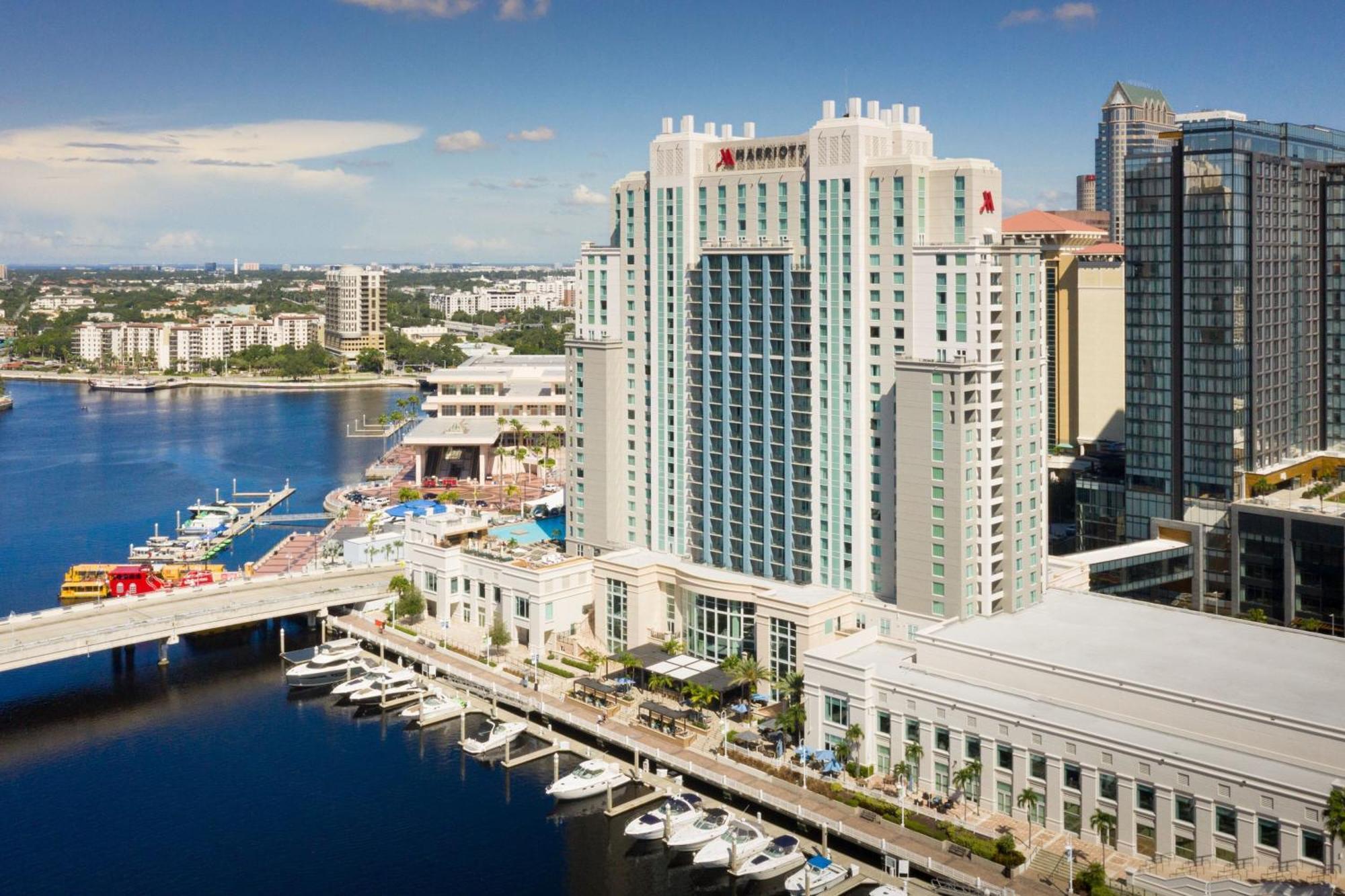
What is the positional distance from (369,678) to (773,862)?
93.2ft

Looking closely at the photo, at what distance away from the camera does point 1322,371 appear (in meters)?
81.6

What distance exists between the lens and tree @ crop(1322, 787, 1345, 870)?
39.4 metres

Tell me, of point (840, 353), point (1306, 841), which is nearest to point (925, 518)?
point (840, 353)

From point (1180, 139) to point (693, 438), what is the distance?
32959 mm

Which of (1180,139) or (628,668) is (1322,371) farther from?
(628,668)

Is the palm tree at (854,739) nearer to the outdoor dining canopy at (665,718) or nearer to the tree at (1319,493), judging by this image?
the outdoor dining canopy at (665,718)

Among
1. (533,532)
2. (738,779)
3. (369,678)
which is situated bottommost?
(738,779)

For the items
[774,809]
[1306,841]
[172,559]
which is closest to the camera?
[1306,841]

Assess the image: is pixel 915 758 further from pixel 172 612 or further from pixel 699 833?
pixel 172 612

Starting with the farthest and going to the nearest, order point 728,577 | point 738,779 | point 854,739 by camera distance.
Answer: point 728,577, point 738,779, point 854,739

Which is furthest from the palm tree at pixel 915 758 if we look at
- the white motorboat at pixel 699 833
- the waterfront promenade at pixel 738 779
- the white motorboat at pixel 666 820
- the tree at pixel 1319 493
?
the tree at pixel 1319 493

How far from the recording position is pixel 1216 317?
239 feet

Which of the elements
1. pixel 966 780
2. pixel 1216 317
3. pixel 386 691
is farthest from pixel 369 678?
pixel 1216 317

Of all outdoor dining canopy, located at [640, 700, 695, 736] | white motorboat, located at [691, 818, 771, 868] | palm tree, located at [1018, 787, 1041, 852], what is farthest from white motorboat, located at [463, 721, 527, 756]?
palm tree, located at [1018, 787, 1041, 852]
